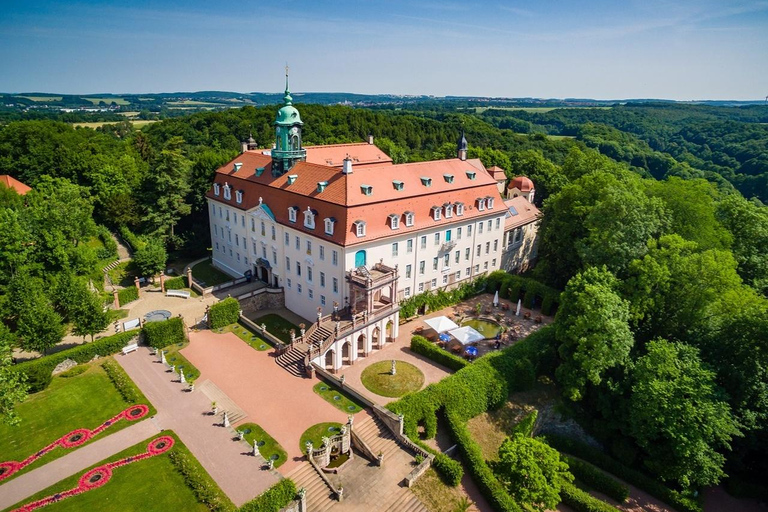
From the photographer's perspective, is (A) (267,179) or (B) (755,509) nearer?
(B) (755,509)

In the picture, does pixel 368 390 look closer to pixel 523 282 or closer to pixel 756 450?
pixel 523 282

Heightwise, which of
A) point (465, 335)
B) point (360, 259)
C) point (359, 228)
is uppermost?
point (359, 228)

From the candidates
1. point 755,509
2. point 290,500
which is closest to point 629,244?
point 755,509

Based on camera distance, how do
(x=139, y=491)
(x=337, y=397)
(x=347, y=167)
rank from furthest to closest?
(x=347, y=167) → (x=337, y=397) → (x=139, y=491)

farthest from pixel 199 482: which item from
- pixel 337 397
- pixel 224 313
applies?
pixel 224 313

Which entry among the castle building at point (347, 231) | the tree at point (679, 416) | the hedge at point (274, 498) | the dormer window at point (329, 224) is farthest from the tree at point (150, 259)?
the tree at point (679, 416)

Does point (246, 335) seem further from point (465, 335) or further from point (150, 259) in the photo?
point (465, 335)
